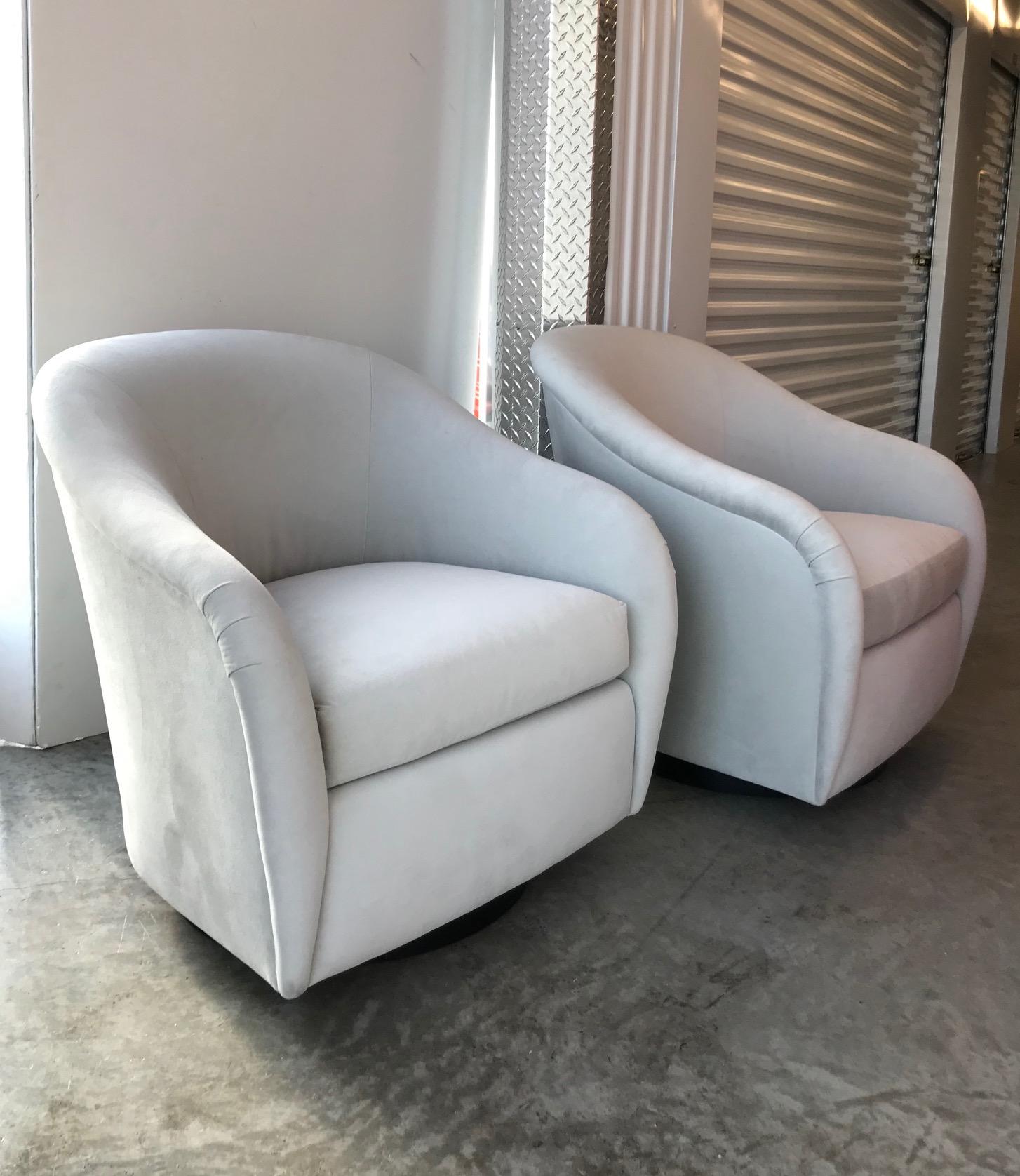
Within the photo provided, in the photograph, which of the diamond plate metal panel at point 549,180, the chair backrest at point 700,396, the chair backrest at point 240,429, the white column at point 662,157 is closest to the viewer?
the chair backrest at point 240,429

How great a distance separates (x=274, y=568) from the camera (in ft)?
6.30

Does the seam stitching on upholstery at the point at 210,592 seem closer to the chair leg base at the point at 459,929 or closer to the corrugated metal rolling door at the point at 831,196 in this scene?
the chair leg base at the point at 459,929

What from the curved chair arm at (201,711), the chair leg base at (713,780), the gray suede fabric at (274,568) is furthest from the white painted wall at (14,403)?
the chair leg base at (713,780)

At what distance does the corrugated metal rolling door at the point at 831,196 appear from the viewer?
3.66 meters

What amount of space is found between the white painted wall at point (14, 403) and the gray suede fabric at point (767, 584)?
3.21ft

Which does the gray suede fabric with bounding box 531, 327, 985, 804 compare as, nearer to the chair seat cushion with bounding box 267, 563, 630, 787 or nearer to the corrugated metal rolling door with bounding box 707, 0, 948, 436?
the chair seat cushion with bounding box 267, 563, 630, 787

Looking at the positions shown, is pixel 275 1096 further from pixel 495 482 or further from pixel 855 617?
pixel 855 617

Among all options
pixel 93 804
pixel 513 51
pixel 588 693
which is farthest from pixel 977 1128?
pixel 513 51

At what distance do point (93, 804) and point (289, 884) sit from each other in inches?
35.5

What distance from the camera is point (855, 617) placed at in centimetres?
186

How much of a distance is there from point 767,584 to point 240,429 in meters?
0.93

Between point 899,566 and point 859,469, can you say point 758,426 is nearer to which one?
point 859,469

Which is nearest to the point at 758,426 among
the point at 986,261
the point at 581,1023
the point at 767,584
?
the point at 767,584

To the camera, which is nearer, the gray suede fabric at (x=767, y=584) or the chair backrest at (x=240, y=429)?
the chair backrest at (x=240, y=429)
